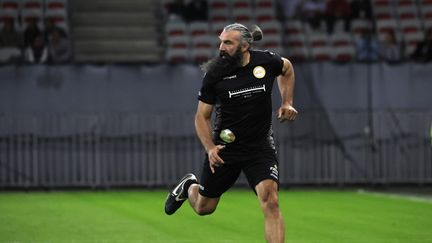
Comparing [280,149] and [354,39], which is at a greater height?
[354,39]

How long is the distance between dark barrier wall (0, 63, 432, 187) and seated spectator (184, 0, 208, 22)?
4.10 metres

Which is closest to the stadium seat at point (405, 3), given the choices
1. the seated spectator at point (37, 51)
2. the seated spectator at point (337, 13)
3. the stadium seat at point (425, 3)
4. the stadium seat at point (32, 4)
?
the stadium seat at point (425, 3)

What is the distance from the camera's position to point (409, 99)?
23.2 meters

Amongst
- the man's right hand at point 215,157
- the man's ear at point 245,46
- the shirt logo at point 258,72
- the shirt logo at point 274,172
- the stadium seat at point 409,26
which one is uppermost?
the man's ear at point 245,46

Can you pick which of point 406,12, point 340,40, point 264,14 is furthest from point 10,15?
point 406,12

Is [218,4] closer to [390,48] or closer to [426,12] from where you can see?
[390,48]

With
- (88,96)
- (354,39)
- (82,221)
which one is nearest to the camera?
(82,221)

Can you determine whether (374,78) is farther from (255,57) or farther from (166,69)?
(255,57)

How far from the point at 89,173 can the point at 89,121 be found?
45.0 inches

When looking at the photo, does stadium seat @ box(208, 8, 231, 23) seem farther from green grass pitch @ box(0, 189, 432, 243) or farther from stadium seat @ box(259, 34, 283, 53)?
green grass pitch @ box(0, 189, 432, 243)

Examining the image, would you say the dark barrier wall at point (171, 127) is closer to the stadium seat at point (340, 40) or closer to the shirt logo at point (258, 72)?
the stadium seat at point (340, 40)

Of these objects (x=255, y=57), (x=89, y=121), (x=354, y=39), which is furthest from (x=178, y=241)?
(x=354, y=39)

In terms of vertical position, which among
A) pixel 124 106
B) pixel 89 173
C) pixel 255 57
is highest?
pixel 255 57

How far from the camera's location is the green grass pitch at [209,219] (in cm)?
1299
